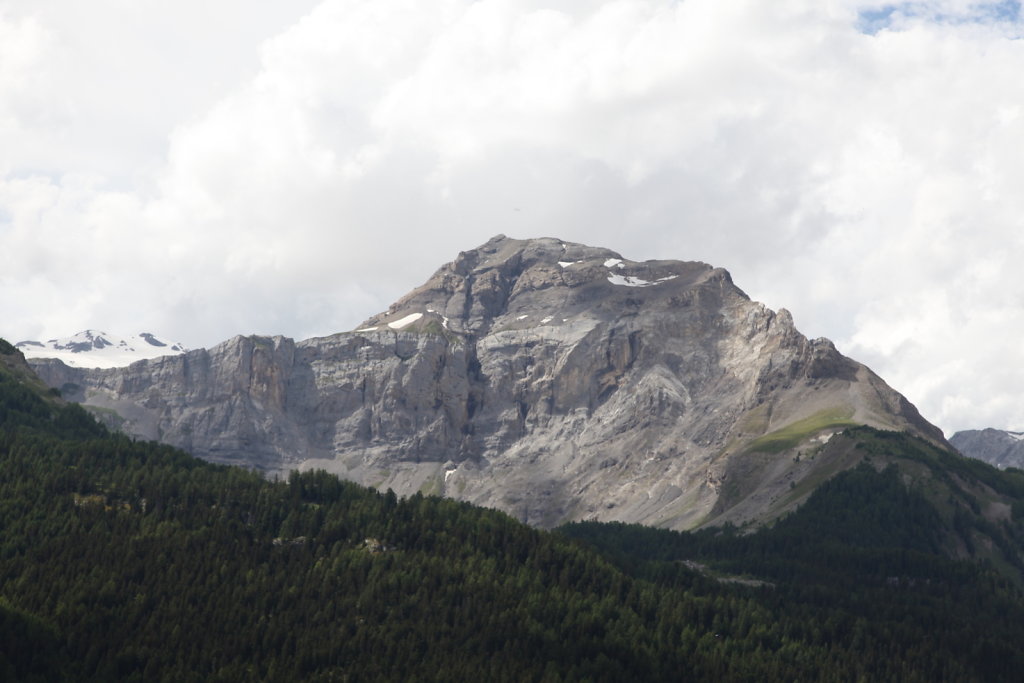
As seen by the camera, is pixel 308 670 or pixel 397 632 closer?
pixel 308 670

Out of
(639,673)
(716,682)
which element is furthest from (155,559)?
(716,682)

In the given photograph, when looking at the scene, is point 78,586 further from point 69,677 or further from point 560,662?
point 560,662

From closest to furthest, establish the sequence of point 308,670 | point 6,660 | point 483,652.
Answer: point 6,660, point 308,670, point 483,652

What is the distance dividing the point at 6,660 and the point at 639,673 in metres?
94.4

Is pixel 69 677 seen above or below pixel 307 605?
below

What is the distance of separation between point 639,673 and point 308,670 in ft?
175

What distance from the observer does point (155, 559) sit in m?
198

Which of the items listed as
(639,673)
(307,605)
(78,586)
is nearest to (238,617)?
(307,605)

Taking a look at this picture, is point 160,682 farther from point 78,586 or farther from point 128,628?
point 78,586

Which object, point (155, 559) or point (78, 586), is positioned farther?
point (155, 559)

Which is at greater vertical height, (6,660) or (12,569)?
(12,569)

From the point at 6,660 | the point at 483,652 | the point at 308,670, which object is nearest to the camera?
the point at 6,660

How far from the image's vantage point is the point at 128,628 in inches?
7096

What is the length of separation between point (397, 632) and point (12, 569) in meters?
59.6
